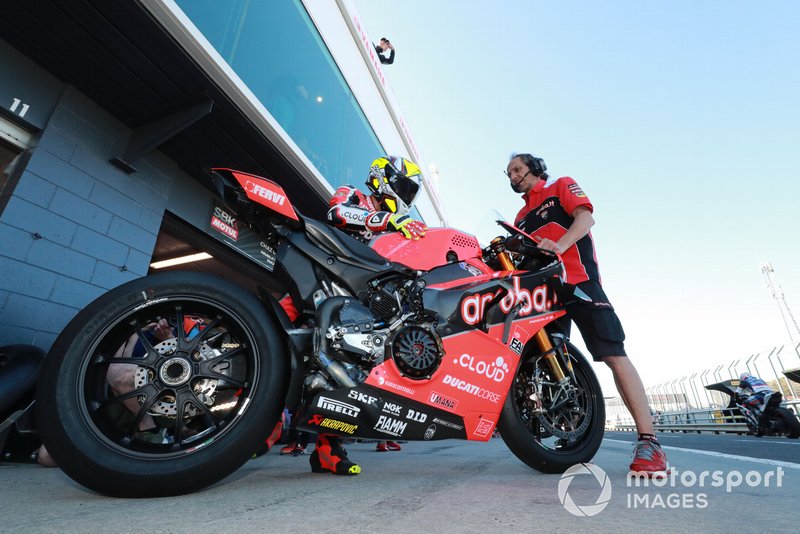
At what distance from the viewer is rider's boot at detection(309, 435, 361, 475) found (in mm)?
1901

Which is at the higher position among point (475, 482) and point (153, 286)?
point (153, 286)

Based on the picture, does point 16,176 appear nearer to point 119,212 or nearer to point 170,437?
point 119,212

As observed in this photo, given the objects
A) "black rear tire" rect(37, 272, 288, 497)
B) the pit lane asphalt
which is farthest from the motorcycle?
A: "black rear tire" rect(37, 272, 288, 497)

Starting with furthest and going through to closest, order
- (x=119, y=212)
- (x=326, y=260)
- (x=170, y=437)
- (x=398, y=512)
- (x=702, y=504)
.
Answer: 1. (x=119, y=212)
2. (x=326, y=260)
3. (x=170, y=437)
4. (x=702, y=504)
5. (x=398, y=512)

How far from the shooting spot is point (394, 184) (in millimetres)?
2650

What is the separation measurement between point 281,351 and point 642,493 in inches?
56.0

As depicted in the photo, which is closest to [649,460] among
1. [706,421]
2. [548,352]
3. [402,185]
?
[548,352]

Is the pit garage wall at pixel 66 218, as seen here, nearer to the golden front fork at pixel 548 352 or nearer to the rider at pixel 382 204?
the rider at pixel 382 204

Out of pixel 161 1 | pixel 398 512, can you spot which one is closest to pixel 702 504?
pixel 398 512

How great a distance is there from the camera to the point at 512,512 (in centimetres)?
106

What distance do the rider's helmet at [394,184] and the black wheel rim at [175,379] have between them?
1.46m

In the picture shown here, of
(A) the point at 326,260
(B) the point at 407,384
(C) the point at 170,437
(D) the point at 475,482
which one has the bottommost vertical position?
(D) the point at 475,482

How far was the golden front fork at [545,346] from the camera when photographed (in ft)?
7.36

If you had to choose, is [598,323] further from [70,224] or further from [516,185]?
[70,224]
